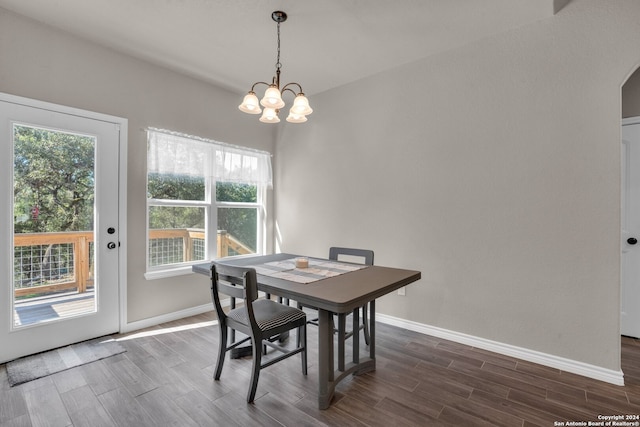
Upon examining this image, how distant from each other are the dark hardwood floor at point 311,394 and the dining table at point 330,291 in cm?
13

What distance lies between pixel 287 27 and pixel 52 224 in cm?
260

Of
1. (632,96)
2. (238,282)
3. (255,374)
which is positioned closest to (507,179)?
(632,96)

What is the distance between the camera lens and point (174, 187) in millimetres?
3330

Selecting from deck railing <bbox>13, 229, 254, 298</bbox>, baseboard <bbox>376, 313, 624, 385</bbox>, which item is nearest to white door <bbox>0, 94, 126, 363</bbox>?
deck railing <bbox>13, 229, 254, 298</bbox>

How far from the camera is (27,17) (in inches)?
93.8

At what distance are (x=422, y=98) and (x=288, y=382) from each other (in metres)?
2.83

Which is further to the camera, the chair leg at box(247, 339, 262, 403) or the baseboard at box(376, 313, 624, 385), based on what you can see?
the baseboard at box(376, 313, 624, 385)

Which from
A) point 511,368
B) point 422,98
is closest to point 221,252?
point 422,98

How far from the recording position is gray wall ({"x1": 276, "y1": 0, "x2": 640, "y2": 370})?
7.11 feet

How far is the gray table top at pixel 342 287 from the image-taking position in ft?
5.18

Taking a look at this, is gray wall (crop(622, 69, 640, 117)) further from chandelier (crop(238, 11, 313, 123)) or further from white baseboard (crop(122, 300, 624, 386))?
chandelier (crop(238, 11, 313, 123))

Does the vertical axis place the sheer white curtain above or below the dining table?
above

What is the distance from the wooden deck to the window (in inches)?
22.2

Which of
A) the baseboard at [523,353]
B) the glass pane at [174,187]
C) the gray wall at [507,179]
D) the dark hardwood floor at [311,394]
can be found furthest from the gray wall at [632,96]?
the glass pane at [174,187]
